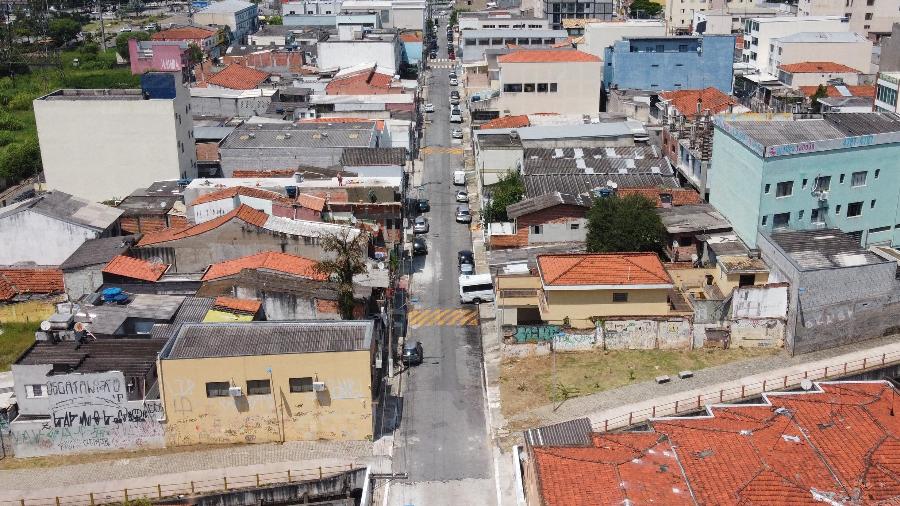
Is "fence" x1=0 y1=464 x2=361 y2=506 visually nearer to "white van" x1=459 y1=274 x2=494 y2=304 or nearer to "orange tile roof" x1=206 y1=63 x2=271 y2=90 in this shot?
"white van" x1=459 y1=274 x2=494 y2=304

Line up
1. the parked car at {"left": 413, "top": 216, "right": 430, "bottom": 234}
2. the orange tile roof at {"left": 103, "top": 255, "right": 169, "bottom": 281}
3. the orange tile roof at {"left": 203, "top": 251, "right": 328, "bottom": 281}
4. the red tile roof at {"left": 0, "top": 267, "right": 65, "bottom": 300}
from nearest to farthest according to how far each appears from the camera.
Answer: the orange tile roof at {"left": 203, "top": 251, "right": 328, "bottom": 281}
the orange tile roof at {"left": 103, "top": 255, "right": 169, "bottom": 281}
the red tile roof at {"left": 0, "top": 267, "right": 65, "bottom": 300}
the parked car at {"left": 413, "top": 216, "right": 430, "bottom": 234}

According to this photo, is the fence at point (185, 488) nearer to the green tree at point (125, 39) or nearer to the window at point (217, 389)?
the window at point (217, 389)

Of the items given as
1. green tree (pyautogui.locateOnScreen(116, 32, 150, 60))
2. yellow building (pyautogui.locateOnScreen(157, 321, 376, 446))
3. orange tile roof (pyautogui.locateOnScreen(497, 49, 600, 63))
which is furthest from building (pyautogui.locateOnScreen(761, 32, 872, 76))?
green tree (pyautogui.locateOnScreen(116, 32, 150, 60))

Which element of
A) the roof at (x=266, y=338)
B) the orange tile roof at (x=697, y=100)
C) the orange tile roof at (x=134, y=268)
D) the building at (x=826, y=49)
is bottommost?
the orange tile roof at (x=134, y=268)

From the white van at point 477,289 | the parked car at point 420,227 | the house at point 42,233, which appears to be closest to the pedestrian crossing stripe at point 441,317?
the white van at point 477,289

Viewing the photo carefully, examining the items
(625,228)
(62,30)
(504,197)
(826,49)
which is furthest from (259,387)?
(62,30)

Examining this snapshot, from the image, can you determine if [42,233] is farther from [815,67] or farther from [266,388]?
[815,67]

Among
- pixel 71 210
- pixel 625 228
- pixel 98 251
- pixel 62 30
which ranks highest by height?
pixel 62 30
